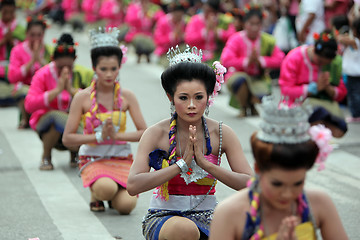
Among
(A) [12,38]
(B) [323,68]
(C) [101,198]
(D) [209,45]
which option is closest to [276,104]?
(C) [101,198]

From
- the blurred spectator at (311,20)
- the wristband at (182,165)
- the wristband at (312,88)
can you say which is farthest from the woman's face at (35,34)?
the wristband at (182,165)

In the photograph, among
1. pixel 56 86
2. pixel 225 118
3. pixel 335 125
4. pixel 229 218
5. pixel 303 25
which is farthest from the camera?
pixel 303 25

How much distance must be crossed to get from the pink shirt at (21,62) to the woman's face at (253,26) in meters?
2.62

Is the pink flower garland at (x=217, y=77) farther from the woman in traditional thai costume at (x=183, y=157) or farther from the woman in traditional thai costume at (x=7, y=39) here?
the woman in traditional thai costume at (x=7, y=39)

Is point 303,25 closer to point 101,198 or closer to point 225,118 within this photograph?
point 225,118

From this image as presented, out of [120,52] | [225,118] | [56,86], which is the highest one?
[120,52]

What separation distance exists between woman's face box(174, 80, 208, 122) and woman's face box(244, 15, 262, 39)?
550 centimetres

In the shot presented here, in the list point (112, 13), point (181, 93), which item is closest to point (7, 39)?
point (181, 93)

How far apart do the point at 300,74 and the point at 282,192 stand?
4970 millimetres

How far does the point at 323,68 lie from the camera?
7773 mm

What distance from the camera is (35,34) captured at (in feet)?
28.3

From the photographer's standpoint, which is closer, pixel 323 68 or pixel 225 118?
pixel 323 68

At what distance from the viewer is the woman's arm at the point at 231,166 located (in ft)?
12.6

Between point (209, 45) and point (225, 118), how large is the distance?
2783 millimetres
